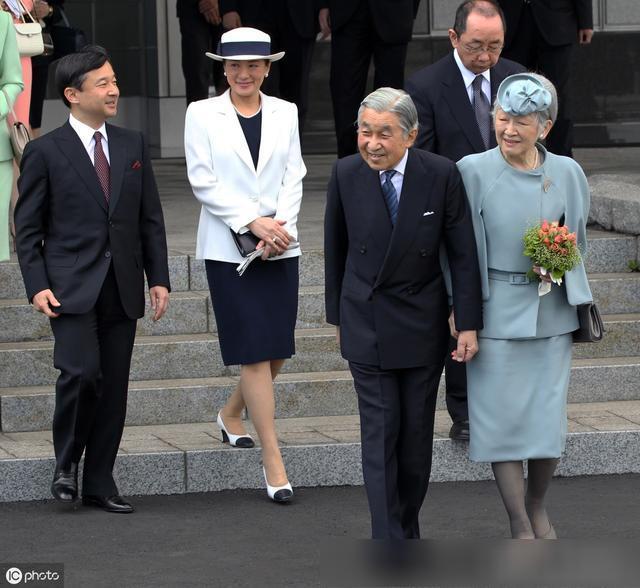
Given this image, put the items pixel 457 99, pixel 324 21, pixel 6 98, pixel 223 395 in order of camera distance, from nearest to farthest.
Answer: pixel 457 99 < pixel 6 98 < pixel 223 395 < pixel 324 21

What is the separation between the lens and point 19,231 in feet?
21.8

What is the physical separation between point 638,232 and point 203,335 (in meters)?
2.69

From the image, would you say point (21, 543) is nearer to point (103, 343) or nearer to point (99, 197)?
point (103, 343)

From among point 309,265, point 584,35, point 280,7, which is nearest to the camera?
point 309,265

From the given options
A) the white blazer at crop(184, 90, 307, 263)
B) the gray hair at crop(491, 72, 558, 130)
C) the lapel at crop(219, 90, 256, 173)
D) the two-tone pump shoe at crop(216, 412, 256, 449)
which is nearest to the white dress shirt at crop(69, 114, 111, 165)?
the white blazer at crop(184, 90, 307, 263)

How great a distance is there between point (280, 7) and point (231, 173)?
465 cm

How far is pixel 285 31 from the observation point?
11.5 m

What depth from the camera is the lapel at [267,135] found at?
7031mm

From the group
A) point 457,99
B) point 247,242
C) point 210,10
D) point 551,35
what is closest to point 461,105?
point 457,99

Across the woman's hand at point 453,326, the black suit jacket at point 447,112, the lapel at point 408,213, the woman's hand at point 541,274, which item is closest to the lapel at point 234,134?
the black suit jacket at point 447,112

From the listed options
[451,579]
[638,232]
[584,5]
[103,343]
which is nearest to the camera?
[451,579]

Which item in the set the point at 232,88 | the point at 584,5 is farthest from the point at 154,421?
the point at 584,5

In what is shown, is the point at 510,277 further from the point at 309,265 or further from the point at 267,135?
the point at 309,265

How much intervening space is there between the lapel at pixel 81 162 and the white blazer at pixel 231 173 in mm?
464
